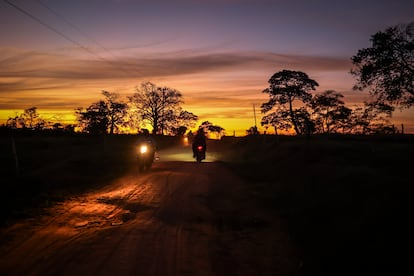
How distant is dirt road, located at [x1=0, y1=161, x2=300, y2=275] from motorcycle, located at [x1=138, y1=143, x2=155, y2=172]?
7577mm

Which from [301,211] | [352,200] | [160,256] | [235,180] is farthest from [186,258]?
[235,180]

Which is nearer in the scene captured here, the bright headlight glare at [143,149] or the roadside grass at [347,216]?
the roadside grass at [347,216]

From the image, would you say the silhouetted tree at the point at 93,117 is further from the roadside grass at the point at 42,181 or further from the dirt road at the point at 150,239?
the dirt road at the point at 150,239

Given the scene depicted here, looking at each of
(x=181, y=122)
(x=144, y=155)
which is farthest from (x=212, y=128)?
(x=144, y=155)

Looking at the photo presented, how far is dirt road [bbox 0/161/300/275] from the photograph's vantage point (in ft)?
18.6

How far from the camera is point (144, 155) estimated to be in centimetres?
1959

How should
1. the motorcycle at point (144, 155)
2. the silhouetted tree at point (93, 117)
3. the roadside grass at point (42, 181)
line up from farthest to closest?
the silhouetted tree at point (93, 117), the motorcycle at point (144, 155), the roadside grass at point (42, 181)

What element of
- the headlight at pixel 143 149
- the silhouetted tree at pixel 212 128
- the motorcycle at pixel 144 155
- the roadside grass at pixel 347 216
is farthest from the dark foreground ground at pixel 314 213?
the silhouetted tree at pixel 212 128

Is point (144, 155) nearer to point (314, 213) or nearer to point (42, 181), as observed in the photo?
point (42, 181)

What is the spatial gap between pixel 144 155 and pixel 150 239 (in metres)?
12.8

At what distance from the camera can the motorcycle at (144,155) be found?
1947 centimetres

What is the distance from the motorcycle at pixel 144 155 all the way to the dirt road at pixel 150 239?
758 cm

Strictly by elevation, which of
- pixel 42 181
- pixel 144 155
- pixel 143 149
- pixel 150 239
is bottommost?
pixel 150 239

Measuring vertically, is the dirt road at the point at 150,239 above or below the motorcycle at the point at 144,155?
below
